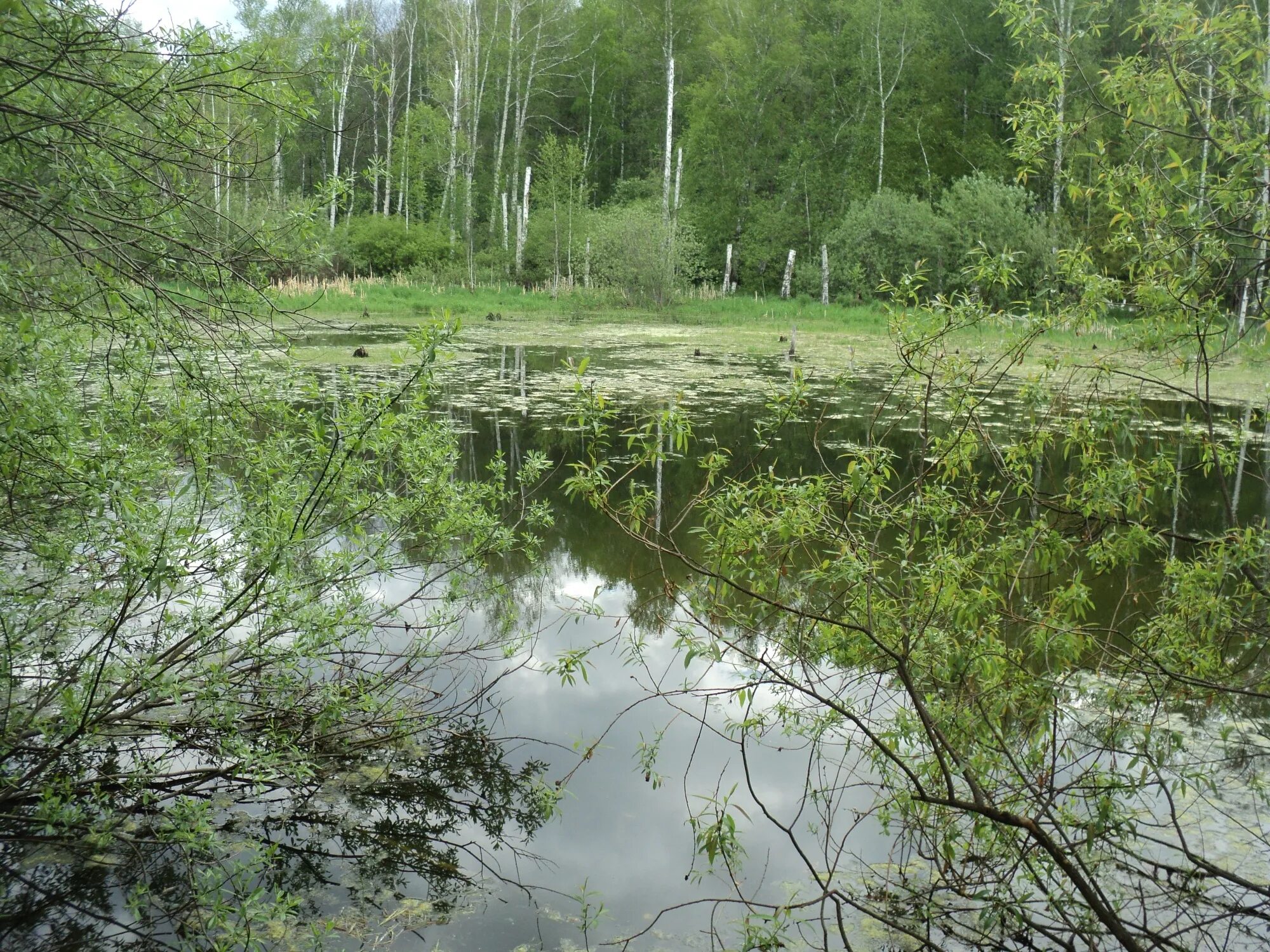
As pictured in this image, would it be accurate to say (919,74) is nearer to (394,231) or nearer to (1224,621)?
(394,231)

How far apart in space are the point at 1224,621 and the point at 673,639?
3.01m

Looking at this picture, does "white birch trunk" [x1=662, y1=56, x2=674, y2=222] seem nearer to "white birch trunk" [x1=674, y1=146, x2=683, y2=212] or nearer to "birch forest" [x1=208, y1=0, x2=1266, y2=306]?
"birch forest" [x1=208, y1=0, x2=1266, y2=306]

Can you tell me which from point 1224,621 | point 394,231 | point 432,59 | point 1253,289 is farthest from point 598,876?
point 432,59

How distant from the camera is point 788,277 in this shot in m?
29.7

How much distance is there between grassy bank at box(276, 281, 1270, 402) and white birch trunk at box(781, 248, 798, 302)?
0.77 meters

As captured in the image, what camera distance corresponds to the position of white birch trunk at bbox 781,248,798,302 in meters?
29.4

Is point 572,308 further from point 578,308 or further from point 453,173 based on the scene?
point 453,173

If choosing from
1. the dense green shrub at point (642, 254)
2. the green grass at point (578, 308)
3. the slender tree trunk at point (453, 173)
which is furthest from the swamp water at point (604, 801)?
the slender tree trunk at point (453, 173)

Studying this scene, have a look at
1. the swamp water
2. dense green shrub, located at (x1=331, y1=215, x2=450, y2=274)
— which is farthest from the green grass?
the swamp water

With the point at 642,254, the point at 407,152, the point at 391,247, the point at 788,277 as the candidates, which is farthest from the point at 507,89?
the point at 788,277

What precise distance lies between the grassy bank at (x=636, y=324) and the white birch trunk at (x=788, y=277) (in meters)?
0.77

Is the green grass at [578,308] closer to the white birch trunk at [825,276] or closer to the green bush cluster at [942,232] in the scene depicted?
the white birch trunk at [825,276]

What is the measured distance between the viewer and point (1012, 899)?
2.99m

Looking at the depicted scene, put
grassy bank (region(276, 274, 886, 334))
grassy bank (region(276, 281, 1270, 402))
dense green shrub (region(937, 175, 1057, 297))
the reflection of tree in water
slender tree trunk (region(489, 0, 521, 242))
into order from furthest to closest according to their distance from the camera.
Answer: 1. slender tree trunk (region(489, 0, 521, 242))
2. grassy bank (region(276, 274, 886, 334))
3. dense green shrub (region(937, 175, 1057, 297))
4. grassy bank (region(276, 281, 1270, 402))
5. the reflection of tree in water
